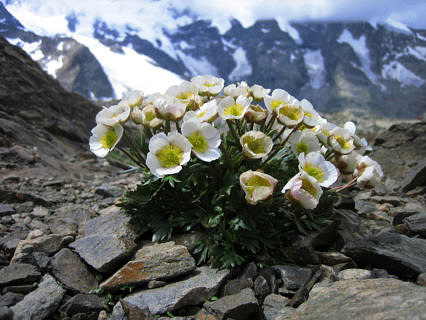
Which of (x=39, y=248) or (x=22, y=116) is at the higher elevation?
(x=39, y=248)

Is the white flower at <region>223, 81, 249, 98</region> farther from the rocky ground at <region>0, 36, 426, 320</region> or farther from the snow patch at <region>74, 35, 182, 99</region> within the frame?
the snow patch at <region>74, 35, 182, 99</region>

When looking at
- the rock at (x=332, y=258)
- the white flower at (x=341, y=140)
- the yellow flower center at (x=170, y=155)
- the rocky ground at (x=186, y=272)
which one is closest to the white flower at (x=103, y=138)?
the yellow flower center at (x=170, y=155)

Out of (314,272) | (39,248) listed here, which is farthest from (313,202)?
(39,248)

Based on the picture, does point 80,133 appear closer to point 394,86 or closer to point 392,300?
point 392,300

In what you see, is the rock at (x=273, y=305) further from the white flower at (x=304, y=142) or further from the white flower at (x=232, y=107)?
the white flower at (x=232, y=107)

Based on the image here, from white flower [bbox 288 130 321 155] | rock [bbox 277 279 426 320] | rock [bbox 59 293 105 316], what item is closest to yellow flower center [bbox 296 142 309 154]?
white flower [bbox 288 130 321 155]

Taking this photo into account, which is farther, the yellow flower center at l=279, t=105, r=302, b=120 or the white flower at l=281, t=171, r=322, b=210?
the yellow flower center at l=279, t=105, r=302, b=120

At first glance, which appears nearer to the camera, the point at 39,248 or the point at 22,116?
the point at 39,248
